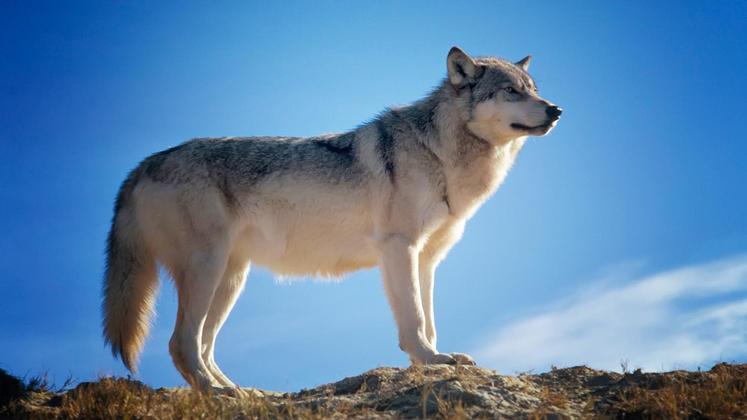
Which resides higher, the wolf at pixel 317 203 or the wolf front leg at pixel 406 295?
the wolf at pixel 317 203

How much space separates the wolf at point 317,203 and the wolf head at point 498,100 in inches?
0.5

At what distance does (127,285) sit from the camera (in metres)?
7.18

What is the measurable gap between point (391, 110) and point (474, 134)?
114 centimetres

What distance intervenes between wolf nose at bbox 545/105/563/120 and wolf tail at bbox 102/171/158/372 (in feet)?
15.2

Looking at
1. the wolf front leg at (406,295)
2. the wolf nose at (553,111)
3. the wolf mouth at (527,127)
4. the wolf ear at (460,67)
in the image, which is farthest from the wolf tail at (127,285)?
the wolf nose at (553,111)

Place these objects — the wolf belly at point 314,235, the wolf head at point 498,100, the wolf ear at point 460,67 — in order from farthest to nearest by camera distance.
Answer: the wolf ear at point 460,67
the wolf belly at point 314,235
the wolf head at point 498,100

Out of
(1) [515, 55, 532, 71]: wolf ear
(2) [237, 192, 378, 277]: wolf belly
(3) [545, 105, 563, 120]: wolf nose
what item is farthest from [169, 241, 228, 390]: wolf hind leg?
(1) [515, 55, 532, 71]: wolf ear

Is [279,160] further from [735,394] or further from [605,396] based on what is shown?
[735,394]

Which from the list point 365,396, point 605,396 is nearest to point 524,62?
point 605,396

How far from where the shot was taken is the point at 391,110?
7934 millimetres

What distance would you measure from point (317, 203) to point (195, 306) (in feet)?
5.56

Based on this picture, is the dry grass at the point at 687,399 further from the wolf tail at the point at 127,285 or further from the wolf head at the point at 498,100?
the wolf tail at the point at 127,285

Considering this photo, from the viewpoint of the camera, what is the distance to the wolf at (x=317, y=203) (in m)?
7.01

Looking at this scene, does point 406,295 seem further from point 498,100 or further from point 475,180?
point 498,100
